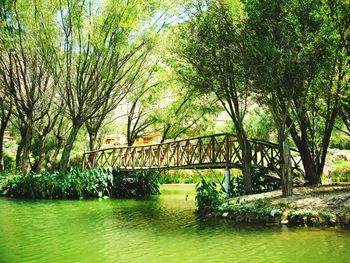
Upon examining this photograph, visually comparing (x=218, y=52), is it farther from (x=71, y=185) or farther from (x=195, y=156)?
(x=71, y=185)

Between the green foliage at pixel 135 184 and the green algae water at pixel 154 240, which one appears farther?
the green foliage at pixel 135 184

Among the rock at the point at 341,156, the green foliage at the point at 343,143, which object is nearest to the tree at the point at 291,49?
the rock at the point at 341,156

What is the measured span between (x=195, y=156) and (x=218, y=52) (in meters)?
5.60

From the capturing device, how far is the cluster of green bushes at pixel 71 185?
19500mm

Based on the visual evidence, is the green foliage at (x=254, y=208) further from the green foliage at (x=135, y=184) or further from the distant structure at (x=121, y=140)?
the distant structure at (x=121, y=140)

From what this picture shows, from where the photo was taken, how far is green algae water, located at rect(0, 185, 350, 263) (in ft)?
25.3

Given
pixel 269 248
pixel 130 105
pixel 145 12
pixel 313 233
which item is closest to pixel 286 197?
pixel 313 233

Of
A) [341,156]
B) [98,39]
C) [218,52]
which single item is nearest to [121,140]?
[341,156]

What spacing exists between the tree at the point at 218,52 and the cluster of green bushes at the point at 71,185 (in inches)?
308

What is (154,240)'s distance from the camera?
9.40 meters

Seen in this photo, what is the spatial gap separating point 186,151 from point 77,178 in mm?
5868

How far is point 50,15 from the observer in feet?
60.2

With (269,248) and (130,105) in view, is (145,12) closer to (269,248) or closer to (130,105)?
(130,105)

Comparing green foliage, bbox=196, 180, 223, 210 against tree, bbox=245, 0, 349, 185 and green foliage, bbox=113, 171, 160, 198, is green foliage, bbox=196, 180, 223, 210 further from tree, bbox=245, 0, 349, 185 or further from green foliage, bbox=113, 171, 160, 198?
green foliage, bbox=113, 171, 160, 198
